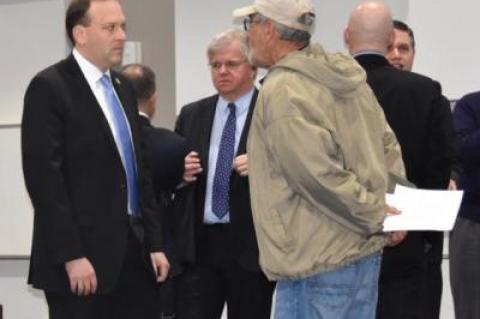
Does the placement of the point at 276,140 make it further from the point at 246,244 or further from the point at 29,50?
the point at 29,50

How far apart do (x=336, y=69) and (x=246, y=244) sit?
112cm

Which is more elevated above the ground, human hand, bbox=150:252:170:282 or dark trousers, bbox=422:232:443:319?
human hand, bbox=150:252:170:282

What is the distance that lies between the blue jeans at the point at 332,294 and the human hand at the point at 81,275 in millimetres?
580

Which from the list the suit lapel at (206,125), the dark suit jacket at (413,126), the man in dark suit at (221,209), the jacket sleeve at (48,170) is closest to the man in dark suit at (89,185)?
the jacket sleeve at (48,170)

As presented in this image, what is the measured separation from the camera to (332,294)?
2.22 m

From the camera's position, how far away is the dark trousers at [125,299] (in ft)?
8.51

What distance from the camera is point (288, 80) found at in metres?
2.20

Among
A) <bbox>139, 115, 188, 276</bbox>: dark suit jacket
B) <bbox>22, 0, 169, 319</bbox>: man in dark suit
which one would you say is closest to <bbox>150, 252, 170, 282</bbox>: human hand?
<bbox>22, 0, 169, 319</bbox>: man in dark suit

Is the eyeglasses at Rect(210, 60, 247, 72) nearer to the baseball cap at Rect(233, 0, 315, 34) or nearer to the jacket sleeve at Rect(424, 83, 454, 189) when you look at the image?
the jacket sleeve at Rect(424, 83, 454, 189)

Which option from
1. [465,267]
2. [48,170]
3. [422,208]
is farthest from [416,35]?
[48,170]

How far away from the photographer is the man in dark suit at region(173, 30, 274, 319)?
3248 mm

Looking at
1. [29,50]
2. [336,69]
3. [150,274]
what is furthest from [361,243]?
[29,50]

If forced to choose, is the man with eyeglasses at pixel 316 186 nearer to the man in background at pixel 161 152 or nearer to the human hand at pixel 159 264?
the human hand at pixel 159 264

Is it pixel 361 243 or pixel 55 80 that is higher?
pixel 55 80
